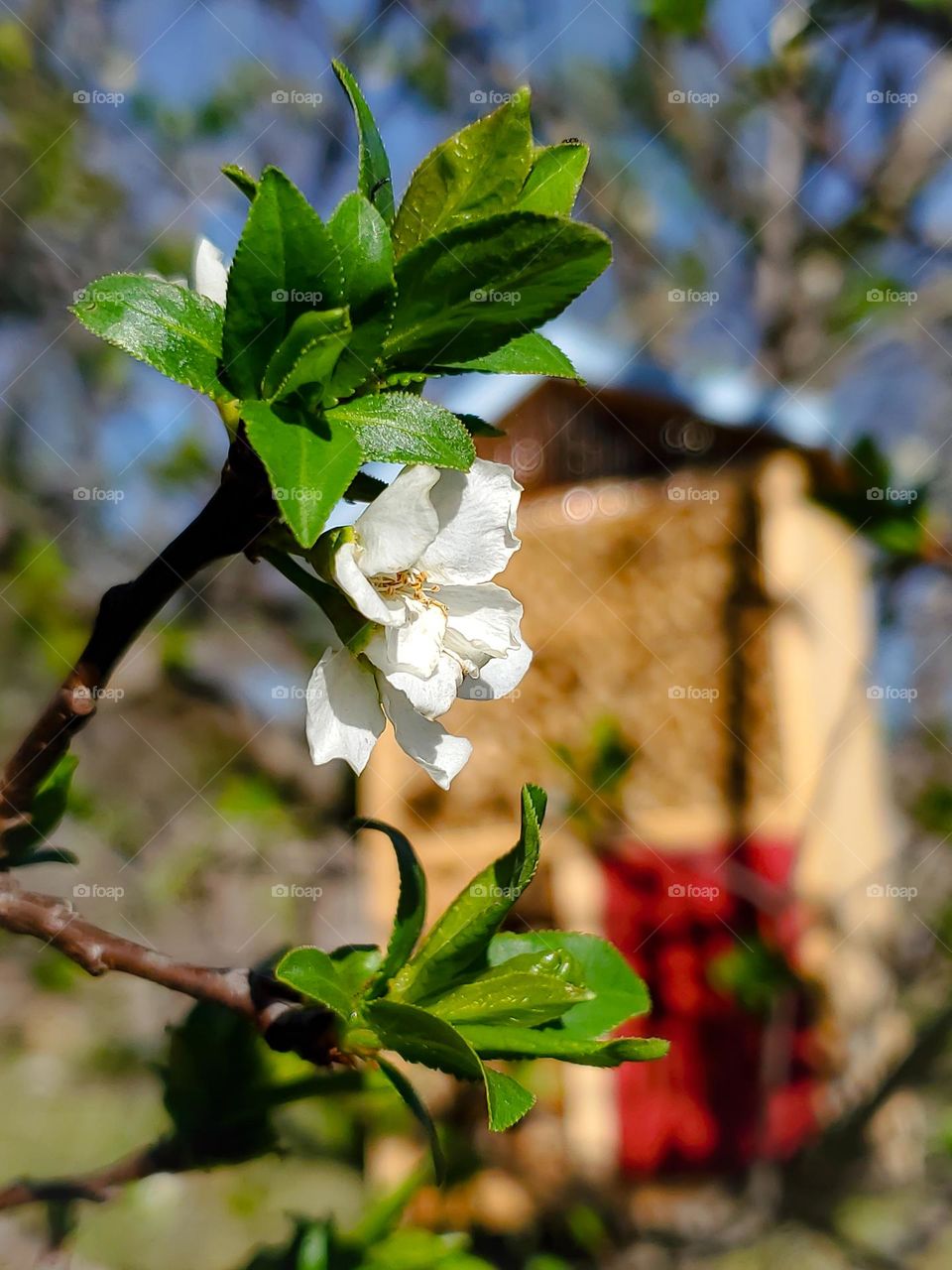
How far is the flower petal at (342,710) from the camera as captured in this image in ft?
1.41

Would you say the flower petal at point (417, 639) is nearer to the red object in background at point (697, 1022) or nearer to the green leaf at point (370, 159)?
the green leaf at point (370, 159)

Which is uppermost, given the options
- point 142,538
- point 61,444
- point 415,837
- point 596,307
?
point 596,307

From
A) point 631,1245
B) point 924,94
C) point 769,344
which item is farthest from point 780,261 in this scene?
point 631,1245

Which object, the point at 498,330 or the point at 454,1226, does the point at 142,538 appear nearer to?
the point at 454,1226

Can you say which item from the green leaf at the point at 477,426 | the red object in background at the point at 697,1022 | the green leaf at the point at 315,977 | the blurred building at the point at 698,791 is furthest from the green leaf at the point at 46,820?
the red object in background at the point at 697,1022

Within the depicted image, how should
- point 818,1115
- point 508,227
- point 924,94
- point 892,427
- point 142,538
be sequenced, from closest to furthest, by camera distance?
point 508,227 < point 818,1115 < point 924,94 < point 142,538 < point 892,427

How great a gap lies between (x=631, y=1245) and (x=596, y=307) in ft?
6.31

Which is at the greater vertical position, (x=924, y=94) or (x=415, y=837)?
(x=924, y=94)

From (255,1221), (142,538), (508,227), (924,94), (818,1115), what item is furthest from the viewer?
(142,538)

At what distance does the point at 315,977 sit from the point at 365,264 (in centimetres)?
29

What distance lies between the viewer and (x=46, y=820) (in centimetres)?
54

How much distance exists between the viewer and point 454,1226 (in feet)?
5.48

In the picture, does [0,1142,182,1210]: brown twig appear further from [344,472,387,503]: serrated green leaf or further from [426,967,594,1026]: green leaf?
[344,472,387,503]: serrated green leaf

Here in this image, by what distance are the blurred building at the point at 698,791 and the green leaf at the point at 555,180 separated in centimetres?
127
